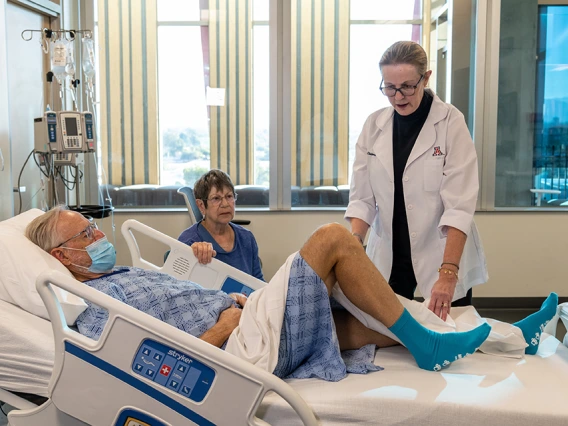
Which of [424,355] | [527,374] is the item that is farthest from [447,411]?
[527,374]

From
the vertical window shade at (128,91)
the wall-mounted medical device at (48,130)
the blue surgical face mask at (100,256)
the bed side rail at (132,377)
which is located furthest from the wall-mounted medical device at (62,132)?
the bed side rail at (132,377)

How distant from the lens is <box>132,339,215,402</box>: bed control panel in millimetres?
1510

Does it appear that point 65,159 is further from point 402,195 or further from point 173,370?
point 173,370

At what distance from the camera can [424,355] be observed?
1758 mm

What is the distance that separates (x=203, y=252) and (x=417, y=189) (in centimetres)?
82

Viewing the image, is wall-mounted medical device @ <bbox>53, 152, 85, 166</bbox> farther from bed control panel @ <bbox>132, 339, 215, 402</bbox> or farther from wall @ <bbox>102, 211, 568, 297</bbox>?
bed control panel @ <bbox>132, 339, 215, 402</bbox>

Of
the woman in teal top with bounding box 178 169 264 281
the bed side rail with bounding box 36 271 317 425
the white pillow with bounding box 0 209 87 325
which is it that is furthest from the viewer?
the woman in teal top with bounding box 178 169 264 281

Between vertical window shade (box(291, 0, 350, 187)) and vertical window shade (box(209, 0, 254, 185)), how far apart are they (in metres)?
0.30

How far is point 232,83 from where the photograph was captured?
4.32 meters

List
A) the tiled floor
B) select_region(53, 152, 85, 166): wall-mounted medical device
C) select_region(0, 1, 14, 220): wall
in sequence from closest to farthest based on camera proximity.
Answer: select_region(0, 1, 14, 220): wall < select_region(53, 152, 85, 166): wall-mounted medical device < the tiled floor

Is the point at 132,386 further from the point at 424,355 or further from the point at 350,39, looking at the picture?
the point at 350,39

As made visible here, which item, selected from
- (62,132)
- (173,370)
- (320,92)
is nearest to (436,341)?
(173,370)

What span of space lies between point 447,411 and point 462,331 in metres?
0.38

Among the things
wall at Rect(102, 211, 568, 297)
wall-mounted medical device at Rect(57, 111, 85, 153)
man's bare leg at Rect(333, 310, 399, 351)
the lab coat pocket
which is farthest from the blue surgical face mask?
wall at Rect(102, 211, 568, 297)
